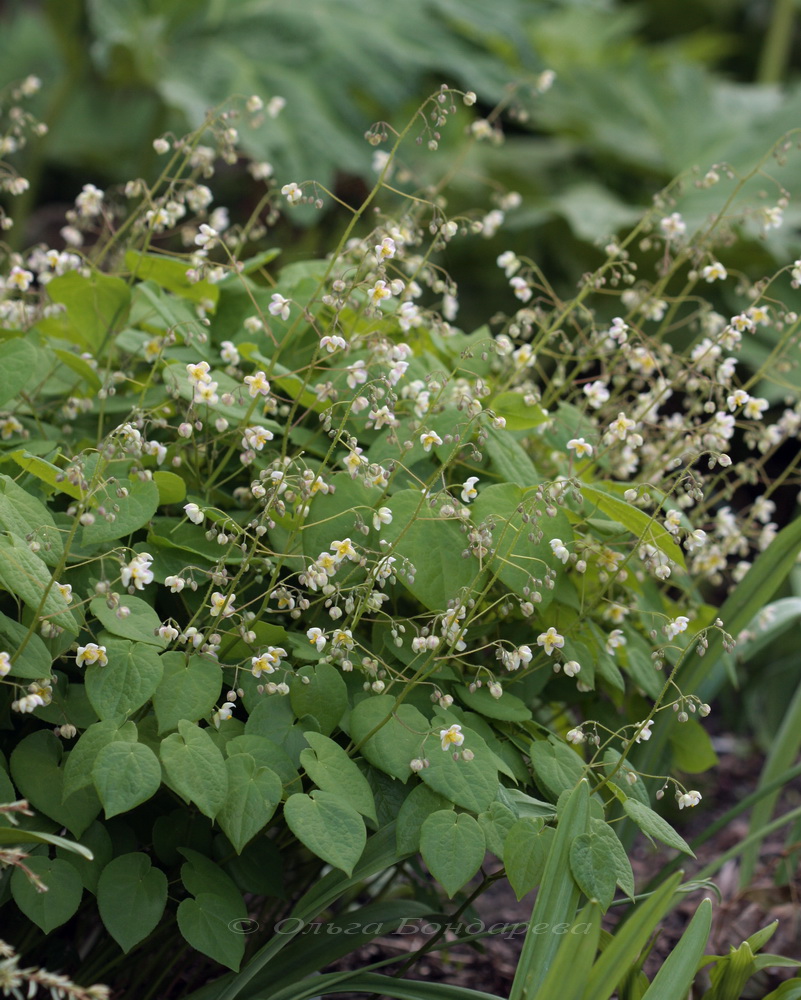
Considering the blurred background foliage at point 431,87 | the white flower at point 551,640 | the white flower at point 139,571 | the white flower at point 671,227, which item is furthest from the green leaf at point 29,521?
the blurred background foliage at point 431,87

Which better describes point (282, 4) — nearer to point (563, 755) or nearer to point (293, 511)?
point (293, 511)

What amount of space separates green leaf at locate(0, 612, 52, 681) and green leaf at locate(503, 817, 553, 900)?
1.68ft

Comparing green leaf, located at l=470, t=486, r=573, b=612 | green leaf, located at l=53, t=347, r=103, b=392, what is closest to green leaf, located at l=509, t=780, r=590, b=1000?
green leaf, located at l=470, t=486, r=573, b=612

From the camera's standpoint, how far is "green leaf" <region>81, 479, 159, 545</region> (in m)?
1.04

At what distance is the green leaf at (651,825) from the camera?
104cm

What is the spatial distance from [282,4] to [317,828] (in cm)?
361

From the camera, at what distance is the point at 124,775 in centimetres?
92

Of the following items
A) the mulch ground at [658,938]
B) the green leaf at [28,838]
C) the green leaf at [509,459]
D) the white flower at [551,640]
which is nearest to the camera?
the green leaf at [28,838]

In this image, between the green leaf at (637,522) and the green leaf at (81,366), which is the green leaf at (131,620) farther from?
the green leaf at (637,522)

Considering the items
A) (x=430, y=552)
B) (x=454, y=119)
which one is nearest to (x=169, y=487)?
(x=430, y=552)

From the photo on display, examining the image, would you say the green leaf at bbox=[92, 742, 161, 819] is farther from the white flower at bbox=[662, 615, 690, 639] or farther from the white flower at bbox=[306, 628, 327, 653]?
the white flower at bbox=[662, 615, 690, 639]

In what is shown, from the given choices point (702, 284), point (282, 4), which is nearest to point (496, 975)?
point (702, 284)

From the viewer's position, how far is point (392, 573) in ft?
3.63

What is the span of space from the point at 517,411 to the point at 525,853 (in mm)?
564
